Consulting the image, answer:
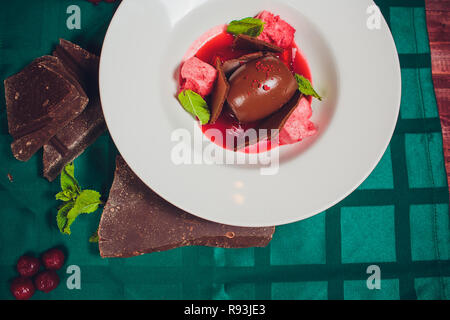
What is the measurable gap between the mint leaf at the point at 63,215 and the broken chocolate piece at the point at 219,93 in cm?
69

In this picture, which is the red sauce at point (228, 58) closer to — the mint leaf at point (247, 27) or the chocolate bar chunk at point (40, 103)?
the mint leaf at point (247, 27)

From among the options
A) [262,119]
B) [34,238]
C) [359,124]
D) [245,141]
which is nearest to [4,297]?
[34,238]

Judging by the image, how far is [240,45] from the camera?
60.2 inches

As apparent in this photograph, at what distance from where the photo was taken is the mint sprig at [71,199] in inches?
56.6

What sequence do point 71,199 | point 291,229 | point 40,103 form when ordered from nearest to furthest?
point 40,103, point 71,199, point 291,229

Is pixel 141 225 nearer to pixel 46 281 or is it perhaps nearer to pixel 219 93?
pixel 46 281

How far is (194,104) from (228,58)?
1.01 feet

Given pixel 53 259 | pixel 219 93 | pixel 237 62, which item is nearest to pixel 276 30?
pixel 237 62

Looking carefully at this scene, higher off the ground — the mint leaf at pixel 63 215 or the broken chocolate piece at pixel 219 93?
the broken chocolate piece at pixel 219 93

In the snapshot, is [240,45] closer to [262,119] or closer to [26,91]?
[262,119]

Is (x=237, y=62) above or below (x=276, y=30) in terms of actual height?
below

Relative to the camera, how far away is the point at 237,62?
1.46m

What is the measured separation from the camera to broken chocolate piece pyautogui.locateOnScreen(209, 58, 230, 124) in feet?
4.54

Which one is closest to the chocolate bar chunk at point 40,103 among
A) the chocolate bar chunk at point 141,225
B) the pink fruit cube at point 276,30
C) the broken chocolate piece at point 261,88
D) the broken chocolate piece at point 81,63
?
the broken chocolate piece at point 81,63
